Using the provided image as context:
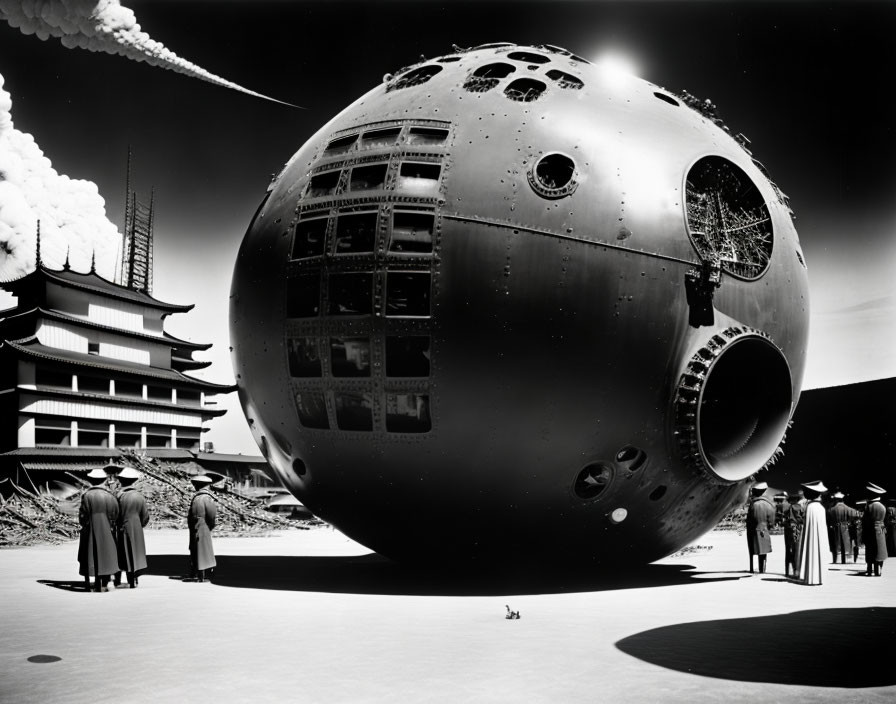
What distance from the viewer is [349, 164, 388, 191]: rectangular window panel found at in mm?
11789

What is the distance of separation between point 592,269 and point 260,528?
68.6 ft

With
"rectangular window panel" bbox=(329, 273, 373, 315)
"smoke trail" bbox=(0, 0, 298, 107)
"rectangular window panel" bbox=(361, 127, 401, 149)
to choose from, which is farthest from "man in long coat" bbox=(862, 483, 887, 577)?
"smoke trail" bbox=(0, 0, 298, 107)

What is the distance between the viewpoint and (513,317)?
10938 mm

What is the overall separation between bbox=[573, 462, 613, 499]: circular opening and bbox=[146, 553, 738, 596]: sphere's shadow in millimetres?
1397

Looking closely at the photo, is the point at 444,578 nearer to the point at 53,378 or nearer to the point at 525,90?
the point at 525,90

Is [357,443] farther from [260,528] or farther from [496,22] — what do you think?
[260,528]

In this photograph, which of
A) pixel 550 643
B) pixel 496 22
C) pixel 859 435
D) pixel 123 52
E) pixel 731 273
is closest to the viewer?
pixel 550 643

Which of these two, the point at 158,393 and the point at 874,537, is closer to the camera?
the point at 874,537

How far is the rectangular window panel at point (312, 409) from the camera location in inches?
465

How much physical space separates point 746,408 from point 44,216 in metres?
63.3

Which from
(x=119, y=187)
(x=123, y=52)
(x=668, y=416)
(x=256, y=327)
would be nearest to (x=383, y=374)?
(x=256, y=327)

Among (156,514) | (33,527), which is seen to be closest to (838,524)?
(33,527)

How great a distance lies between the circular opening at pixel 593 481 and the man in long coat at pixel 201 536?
5840 millimetres

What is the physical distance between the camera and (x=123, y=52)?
53.4 feet
